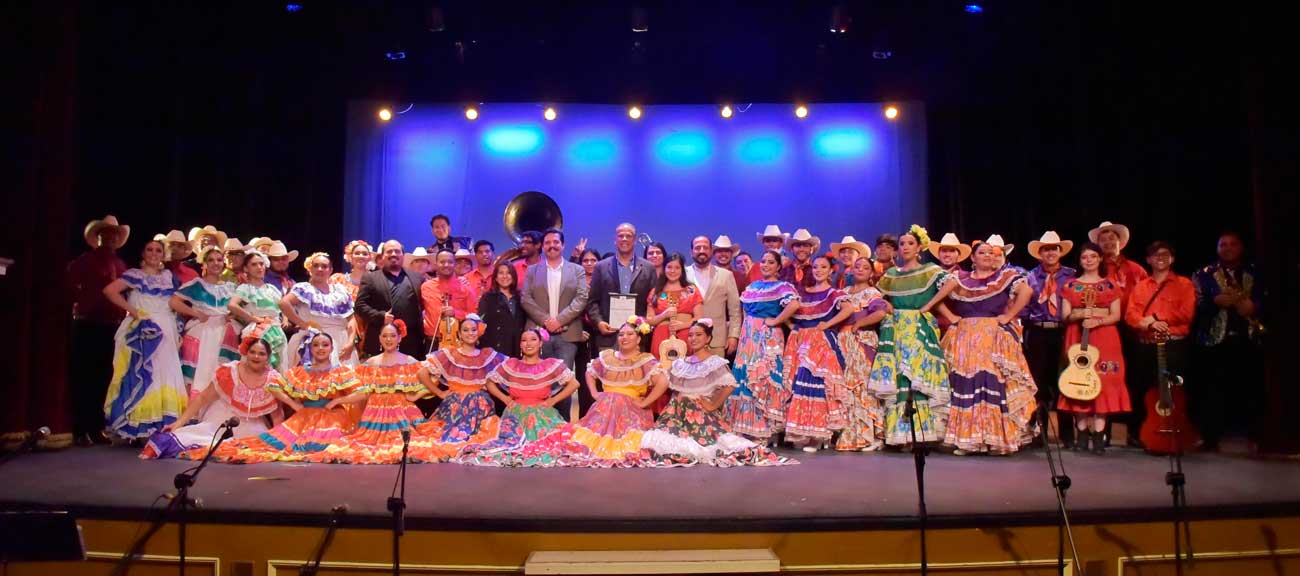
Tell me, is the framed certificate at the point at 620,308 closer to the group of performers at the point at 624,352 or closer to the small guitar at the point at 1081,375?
the group of performers at the point at 624,352

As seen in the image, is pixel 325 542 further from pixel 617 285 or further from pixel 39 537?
pixel 617 285

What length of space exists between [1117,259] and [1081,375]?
1.36 meters

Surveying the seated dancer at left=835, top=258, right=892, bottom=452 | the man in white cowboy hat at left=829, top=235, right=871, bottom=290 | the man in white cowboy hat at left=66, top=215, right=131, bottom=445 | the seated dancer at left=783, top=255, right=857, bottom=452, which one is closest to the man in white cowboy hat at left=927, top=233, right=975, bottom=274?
the man in white cowboy hat at left=829, top=235, right=871, bottom=290

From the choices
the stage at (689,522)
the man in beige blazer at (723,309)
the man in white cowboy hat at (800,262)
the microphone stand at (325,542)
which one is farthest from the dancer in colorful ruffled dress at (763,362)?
the microphone stand at (325,542)

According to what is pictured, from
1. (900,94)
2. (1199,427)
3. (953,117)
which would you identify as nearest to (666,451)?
(1199,427)

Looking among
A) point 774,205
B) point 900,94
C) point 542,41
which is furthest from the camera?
point 774,205

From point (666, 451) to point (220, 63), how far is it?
6159mm

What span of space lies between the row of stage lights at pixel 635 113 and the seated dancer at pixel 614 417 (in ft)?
A: 14.8

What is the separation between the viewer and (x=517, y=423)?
595 centimetres

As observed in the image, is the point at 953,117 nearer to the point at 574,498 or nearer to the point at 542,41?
the point at 542,41

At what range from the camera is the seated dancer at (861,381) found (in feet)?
20.4

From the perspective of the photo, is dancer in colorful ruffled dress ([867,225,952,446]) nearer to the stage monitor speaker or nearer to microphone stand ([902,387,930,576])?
microphone stand ([902,387,930,576])

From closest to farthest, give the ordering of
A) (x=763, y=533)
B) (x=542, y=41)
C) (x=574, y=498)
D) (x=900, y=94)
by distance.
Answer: (x=763, y=533)
(x=574, y=498)
(x=542, y=41)
(x=900, y=94)

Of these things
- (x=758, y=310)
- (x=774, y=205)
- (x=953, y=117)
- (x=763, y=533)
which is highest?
(x=953, y=117)
